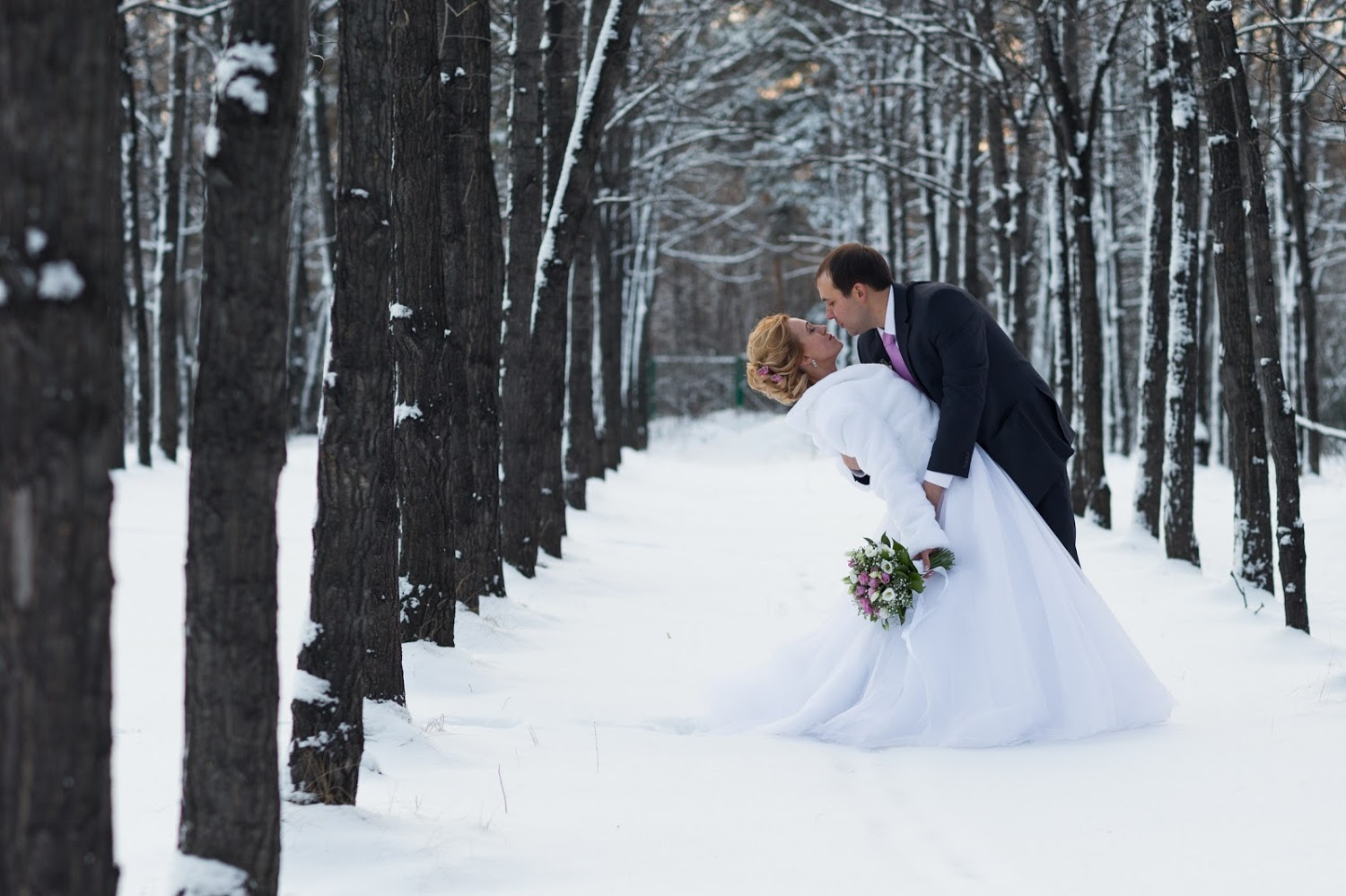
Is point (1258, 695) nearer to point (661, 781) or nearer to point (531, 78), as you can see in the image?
point (661, 781)

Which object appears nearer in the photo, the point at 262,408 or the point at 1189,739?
the point at 262,408

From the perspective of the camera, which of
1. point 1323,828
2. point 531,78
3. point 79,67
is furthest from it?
point 531,78

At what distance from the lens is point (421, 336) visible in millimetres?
6336

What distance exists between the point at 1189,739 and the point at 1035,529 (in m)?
0.97

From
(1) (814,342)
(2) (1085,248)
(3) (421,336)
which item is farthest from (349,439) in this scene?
(2) (1085,248)

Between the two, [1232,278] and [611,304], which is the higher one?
[611,304]

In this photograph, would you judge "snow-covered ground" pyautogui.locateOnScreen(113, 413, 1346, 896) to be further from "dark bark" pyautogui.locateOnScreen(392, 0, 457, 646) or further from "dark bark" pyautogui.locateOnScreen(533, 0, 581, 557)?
"dark bark" pyautogui.locateOnScreen(533, 0, 581, 557)

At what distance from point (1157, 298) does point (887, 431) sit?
7.20 metres

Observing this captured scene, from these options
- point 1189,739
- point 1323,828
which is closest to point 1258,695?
point 1189,739

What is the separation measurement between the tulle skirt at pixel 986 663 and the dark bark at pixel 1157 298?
6101 millimetres

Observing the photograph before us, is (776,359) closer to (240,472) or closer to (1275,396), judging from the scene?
(240,472)

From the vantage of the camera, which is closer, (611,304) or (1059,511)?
(1059,511)

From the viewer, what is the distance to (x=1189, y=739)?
4.81 m

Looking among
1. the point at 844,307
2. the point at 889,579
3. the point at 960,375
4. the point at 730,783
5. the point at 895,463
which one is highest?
the point at 844,307
